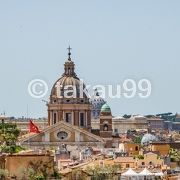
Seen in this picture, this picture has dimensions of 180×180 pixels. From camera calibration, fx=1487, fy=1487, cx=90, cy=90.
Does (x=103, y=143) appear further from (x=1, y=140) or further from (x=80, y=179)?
(x=80, y=179)

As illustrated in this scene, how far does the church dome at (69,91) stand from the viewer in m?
110

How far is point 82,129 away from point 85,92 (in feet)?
13.8

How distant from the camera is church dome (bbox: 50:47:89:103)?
359ft

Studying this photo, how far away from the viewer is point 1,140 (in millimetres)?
75938

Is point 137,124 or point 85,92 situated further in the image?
point 137,124

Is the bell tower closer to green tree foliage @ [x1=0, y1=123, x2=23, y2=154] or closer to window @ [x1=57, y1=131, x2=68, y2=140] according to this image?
window @ [x1=57, y1=131, x2=68, y2=140]

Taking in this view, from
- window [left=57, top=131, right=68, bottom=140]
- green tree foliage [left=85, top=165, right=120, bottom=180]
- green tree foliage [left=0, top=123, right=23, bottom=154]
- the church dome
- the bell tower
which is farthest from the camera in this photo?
the church dome

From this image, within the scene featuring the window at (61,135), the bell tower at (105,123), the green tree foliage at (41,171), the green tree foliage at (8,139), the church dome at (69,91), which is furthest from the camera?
the church dome at (69,91)

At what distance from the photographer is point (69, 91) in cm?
10956

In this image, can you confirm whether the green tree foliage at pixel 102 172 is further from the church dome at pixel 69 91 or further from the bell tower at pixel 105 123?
the church dome at pixel 69 91

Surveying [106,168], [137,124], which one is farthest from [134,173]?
[137,124]

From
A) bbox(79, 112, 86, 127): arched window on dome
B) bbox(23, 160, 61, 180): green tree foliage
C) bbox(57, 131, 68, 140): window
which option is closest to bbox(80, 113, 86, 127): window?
bbox(79, 112, 86, 127): arched window on dome

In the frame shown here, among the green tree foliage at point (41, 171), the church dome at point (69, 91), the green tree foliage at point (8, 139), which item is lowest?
the green tree foliage at point (41, 171)

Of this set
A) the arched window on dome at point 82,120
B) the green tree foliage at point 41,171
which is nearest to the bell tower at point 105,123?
the arched window on dome at point 82,120
